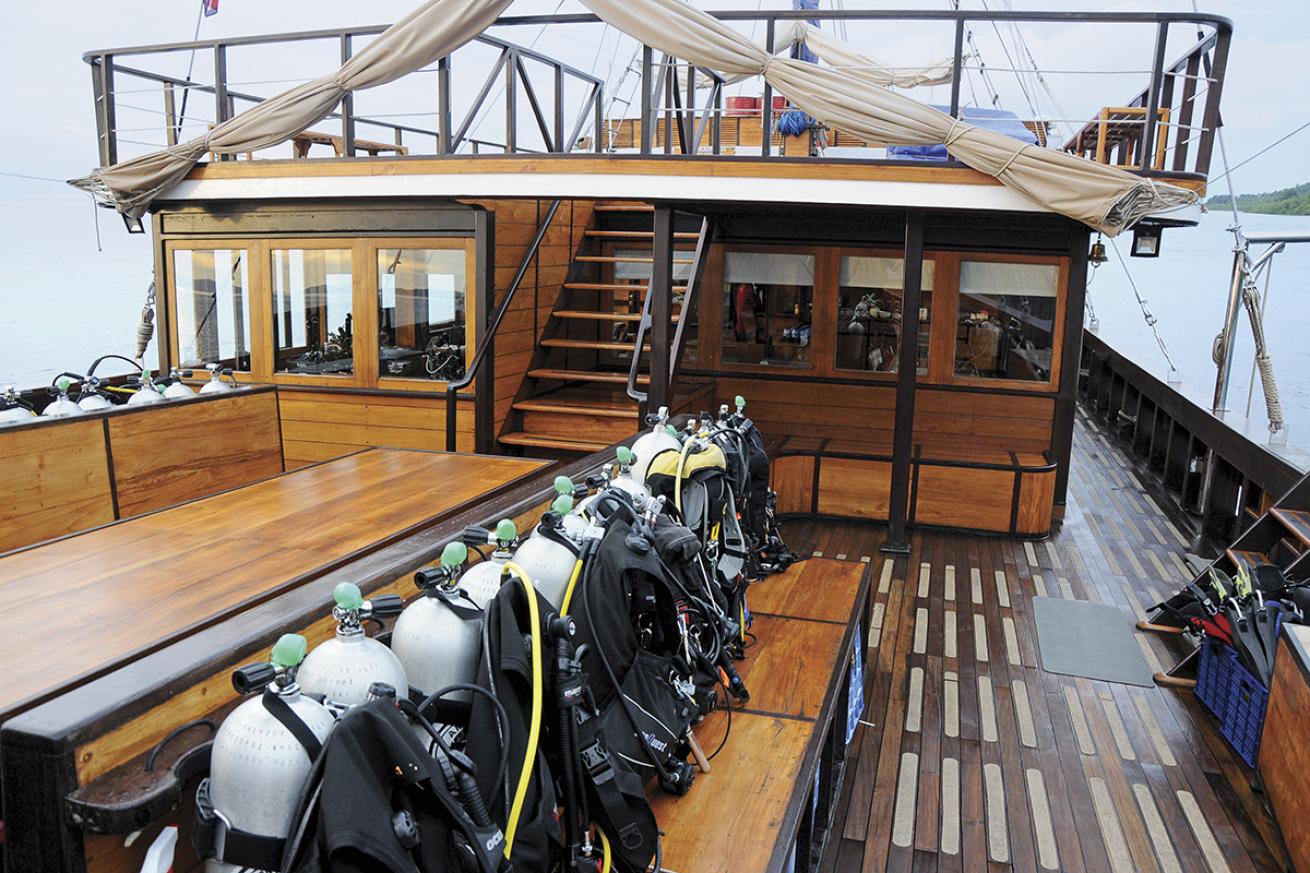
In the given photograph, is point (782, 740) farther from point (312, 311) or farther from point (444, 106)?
point (312, 311)

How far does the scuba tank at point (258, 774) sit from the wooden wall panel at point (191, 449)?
11.3ft

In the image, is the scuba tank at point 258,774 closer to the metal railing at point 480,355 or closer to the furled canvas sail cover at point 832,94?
the metal railing at point 480,355

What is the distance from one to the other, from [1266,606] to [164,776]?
12.5 ft

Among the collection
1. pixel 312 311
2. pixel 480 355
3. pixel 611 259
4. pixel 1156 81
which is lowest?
pixel 480 355

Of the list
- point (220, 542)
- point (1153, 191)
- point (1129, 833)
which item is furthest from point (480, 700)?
point (1153, 191)

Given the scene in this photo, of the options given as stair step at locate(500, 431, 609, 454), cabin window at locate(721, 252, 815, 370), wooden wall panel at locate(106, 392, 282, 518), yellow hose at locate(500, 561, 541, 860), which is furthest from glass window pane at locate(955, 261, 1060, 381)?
yellow hose at locate(500, 561, 541, 860)

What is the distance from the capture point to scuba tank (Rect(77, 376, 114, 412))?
442 centimetres

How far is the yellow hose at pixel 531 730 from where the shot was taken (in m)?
1.72

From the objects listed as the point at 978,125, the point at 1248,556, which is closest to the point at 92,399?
the point at 1248,556

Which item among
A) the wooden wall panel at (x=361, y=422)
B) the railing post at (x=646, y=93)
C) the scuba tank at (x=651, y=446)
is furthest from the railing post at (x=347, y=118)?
the scuba tank at (x=651, y=446)

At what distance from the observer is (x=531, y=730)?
1784 mm

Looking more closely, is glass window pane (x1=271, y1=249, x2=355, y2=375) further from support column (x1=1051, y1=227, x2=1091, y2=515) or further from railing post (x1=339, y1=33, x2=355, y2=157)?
support column (x1=1051, y1=227, x2=1091, y2=515)

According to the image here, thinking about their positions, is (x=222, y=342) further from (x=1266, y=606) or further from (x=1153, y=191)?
(x=1266, y=606)

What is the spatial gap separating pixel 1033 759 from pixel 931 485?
3212 mm
